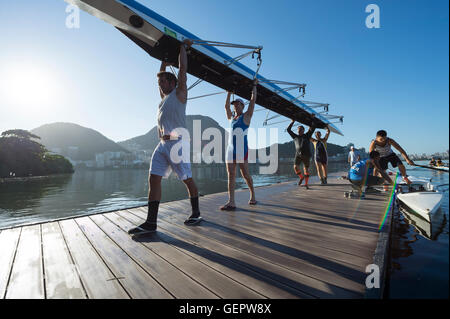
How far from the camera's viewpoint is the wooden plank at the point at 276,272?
1.17 meters

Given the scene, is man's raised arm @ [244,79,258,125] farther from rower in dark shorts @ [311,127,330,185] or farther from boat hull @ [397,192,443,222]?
rower in dark shorts @ [311,127,330,185]

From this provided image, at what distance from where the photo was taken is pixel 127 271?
4.81 feet

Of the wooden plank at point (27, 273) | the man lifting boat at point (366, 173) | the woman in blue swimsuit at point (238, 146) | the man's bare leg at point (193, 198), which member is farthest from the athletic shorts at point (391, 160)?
the wooden plank at point (27, 273)

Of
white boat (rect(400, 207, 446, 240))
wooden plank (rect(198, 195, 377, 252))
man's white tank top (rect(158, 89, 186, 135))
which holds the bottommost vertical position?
white boat (rect(400, 207, 446, 240))

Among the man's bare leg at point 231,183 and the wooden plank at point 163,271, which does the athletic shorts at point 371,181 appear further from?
the wooden plank at point 163,271

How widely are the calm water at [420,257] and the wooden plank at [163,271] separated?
1379 millimetres

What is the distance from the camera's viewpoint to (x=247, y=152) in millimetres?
3678

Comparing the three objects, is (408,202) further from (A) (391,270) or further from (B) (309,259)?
(B) (309,259)

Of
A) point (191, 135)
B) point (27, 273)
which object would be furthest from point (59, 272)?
point (191, 135)

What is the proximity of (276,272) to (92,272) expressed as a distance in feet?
4.60

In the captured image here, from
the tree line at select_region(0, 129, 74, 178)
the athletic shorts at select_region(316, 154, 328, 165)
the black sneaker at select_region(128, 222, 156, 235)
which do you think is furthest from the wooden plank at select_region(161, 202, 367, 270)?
the tree line at select_region(0, 129, 74, 178)

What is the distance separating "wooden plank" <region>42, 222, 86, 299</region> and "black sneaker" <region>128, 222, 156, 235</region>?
620 millimetres

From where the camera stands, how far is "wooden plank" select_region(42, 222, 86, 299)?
122 centimetres

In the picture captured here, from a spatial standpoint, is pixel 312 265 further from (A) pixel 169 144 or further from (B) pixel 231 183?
(B) pixel 231 183
